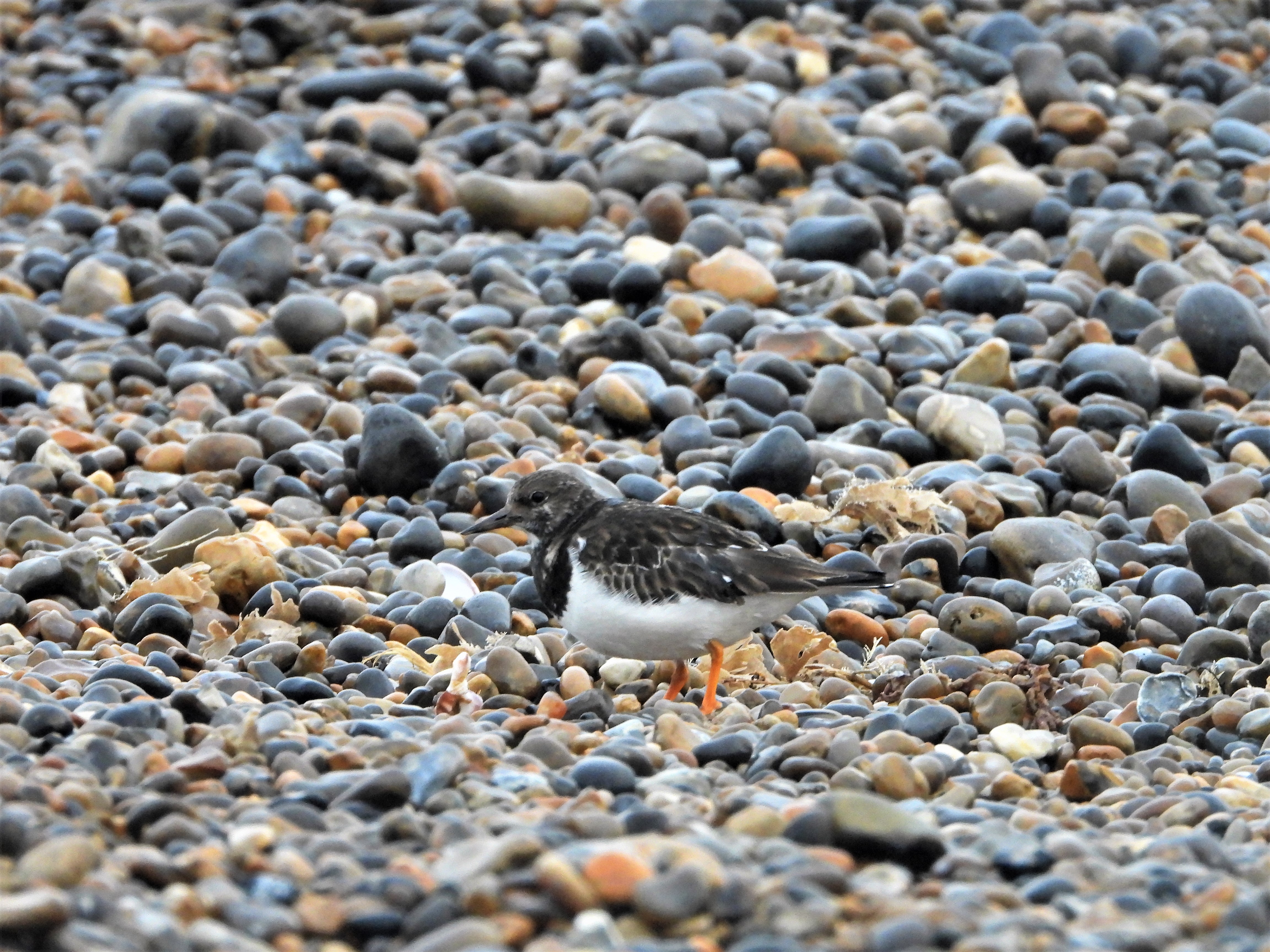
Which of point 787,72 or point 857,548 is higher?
point 787,72

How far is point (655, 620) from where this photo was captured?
5.19m

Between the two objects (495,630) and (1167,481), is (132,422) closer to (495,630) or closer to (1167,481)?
(495,630)

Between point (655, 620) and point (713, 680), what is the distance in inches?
12.1

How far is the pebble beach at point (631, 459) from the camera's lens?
3.57 m

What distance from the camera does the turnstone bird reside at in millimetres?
5230

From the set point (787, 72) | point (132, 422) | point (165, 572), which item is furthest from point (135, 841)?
point (787, 72)

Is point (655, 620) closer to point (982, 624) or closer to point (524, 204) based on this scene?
point (982, 624)

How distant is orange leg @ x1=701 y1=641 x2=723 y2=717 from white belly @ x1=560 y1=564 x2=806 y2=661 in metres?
0.02

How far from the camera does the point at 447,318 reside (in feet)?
29.8

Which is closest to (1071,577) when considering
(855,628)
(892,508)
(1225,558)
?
(1225,558)

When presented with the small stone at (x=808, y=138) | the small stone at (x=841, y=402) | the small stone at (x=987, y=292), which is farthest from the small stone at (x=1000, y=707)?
the small stone at (x=808, y=138)

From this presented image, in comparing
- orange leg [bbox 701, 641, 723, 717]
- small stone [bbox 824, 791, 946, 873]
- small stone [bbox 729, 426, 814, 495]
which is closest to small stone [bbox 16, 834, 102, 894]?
small stone [bbox 824, 791, 946, 873]

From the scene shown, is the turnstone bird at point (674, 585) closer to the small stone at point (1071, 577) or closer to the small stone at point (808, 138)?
the small stone at point (1071, 577)

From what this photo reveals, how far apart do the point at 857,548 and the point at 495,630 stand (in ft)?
5.16
